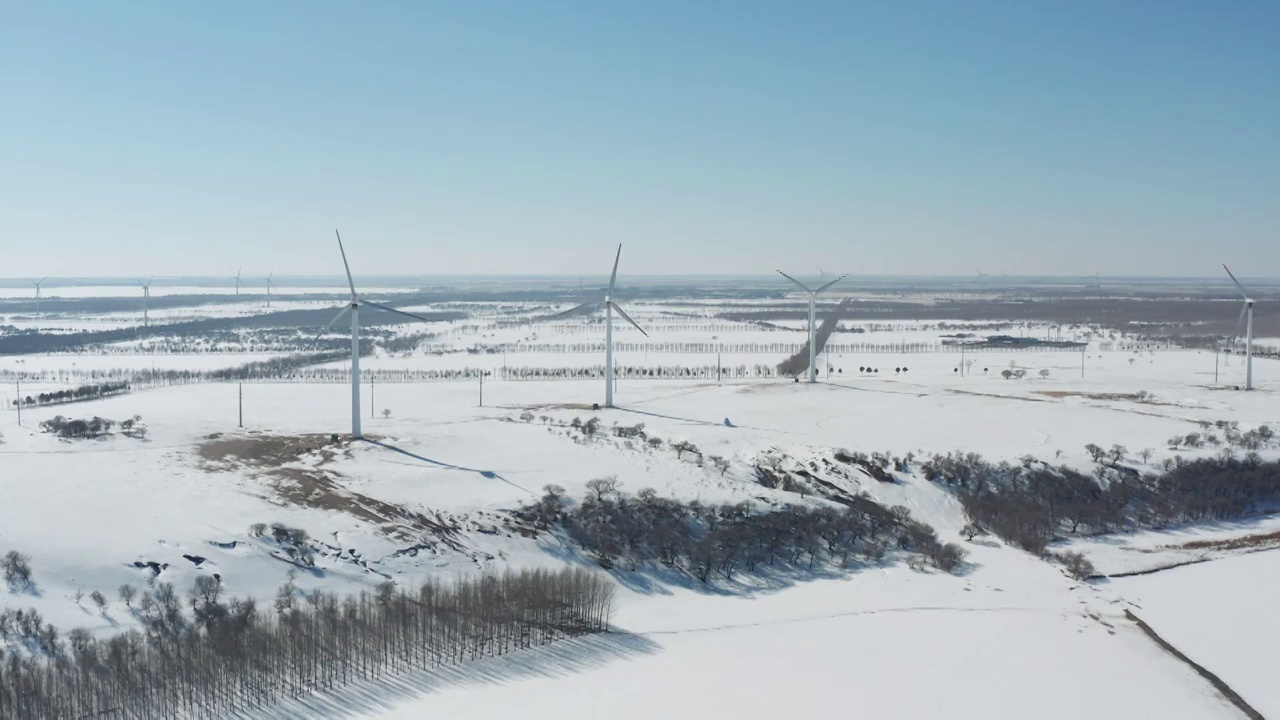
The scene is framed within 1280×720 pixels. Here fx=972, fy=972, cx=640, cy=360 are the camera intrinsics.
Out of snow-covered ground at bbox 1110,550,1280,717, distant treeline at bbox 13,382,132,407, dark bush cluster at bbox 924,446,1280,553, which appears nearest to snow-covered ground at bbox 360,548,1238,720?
snow-covered ground at bbox 1110,550,1280,717

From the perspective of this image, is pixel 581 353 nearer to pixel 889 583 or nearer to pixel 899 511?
pixel 899 511

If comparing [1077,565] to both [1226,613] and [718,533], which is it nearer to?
[1226,613]

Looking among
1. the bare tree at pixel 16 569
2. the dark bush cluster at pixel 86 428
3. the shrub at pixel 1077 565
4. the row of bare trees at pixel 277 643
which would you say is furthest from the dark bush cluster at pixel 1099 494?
the dark bush cluster at pixel 86 428

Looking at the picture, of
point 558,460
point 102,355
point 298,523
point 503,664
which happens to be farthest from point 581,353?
point 503,664

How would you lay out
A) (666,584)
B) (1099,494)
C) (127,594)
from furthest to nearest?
(1099,494)
(666,584)
(127,594)

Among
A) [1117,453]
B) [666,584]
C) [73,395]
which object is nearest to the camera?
[666,584]

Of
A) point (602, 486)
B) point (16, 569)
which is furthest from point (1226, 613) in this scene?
point (16, 569)

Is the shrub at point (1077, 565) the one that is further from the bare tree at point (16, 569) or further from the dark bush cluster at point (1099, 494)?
the bare tree at point (16, 569)
